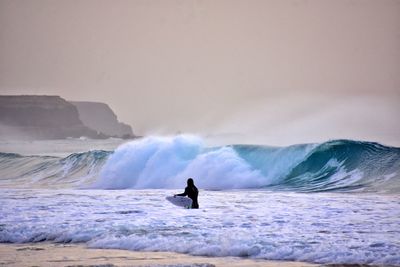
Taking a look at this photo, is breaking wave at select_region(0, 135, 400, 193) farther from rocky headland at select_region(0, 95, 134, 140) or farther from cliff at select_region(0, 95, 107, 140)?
cliff at select_region(0, 95, 107, 140)

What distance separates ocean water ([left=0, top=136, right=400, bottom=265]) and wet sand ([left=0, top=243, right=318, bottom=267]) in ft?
0.84

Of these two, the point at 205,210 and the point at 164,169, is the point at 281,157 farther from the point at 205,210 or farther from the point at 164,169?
the point at 205,210

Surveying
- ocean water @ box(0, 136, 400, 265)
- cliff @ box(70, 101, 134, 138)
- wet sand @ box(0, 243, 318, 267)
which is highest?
cliff @ box(70, 101, 134, 138)

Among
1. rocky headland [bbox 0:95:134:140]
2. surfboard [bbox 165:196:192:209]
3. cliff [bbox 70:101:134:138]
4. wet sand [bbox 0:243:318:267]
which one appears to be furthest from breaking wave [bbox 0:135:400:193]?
rocky headland [bbox 0:95:134:140]

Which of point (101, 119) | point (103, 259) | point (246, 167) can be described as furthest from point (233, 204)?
point (101, 119)

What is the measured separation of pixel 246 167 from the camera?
18.6m

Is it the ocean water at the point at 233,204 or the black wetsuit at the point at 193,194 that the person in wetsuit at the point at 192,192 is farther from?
the ocean water at the point at 233,204

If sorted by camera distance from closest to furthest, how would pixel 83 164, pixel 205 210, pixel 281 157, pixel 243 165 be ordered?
pixel 205 210 < pixel 243 165 < pixel 281 157 < pixel 83 164

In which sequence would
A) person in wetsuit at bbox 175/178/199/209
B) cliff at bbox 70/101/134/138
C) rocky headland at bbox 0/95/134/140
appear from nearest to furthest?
person in wetsuit at bbox 175/178/199/209 < cliff at bbox 70/101/134/138 < rocky headland at bbox 0/95/134/140

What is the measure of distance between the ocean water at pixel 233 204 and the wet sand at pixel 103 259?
26 centimetres

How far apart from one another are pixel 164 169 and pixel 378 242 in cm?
1265

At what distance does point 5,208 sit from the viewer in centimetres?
1110

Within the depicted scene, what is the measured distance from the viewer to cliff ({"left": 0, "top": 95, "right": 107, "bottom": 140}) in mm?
55000

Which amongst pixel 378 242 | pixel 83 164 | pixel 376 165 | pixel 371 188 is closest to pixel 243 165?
pixel 376 165
